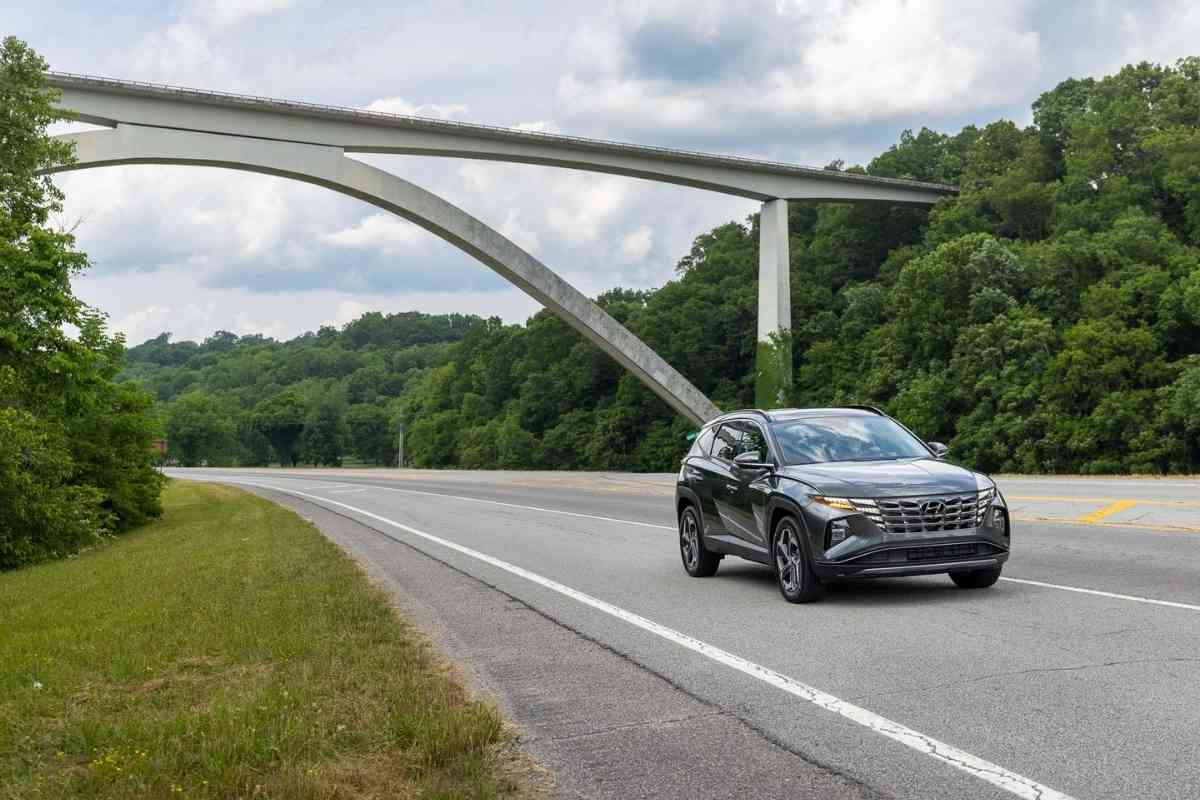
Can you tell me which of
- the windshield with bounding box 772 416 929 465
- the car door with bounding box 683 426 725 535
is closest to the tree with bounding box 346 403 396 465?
the car door with bounding box 683 426 725 535

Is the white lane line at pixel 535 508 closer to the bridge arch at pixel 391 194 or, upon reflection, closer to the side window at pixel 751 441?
the side window at pixel 751 441

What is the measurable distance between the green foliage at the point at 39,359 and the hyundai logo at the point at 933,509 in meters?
16.2

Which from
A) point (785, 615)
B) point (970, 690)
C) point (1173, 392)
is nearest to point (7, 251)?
point (785, 615)

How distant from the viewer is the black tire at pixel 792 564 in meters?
9.20

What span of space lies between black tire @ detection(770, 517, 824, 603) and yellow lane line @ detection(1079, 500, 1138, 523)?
8.73 meters

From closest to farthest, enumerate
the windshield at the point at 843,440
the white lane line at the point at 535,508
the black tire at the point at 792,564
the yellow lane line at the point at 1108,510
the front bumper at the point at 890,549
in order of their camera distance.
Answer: the front bumper at the point at 890,549 < the black tire at the point at 792,564 < the windshield at the point at 843,440 < the yellow lane line at the point at 1108,510 < the white lane line at the point at 535,508

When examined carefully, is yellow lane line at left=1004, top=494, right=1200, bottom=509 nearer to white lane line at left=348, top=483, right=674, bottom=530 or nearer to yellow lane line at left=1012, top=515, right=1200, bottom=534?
yellow lane line at left=1012, top=515, right=1200, bottom=534

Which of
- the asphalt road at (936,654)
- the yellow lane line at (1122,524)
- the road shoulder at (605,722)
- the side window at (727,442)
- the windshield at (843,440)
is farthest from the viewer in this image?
the yellow lane line at (1122,524)

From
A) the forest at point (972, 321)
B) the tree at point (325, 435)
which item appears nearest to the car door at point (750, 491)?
the forest at point (972, 321)

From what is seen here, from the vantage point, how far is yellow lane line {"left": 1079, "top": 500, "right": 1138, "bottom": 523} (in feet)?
55.1

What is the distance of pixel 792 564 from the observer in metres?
9.52

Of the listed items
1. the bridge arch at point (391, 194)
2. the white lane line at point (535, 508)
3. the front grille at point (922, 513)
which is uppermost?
the bridge arch at point (391, 194)

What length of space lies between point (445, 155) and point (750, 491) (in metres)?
39.9

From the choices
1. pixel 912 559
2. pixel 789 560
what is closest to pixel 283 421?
pixel 789 560
